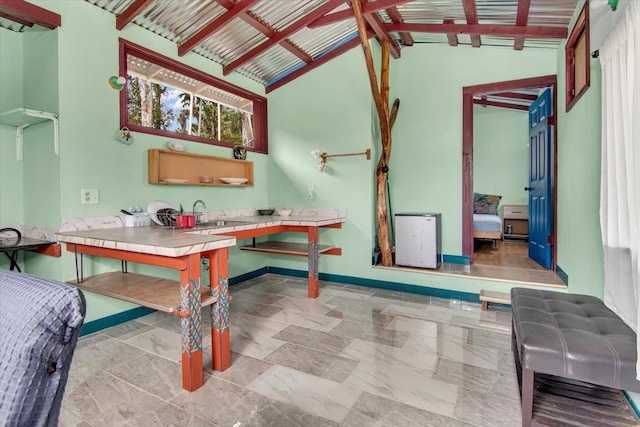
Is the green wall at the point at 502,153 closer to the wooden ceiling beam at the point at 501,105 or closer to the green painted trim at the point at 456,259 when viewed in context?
the wooden ceiling beam at the point at 501,105

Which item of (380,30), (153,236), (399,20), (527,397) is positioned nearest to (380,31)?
(380,30)

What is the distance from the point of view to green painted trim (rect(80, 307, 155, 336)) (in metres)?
2.57

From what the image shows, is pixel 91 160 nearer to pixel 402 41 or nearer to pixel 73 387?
pixel 73 387

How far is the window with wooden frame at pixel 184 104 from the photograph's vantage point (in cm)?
296

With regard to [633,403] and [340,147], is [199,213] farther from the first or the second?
[633,403]

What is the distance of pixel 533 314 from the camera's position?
168cm

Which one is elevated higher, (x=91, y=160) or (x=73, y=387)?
(x=91, y=160)

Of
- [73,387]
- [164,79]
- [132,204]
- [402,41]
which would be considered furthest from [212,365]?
[402,41]

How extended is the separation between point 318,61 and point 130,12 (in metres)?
2.15

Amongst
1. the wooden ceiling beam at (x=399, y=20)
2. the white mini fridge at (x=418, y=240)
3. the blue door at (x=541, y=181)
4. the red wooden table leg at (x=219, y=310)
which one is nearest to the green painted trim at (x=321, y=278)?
the white mini fridge at (x=418, y=240)

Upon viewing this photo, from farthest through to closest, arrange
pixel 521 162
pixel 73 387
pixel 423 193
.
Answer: pixel 521 162 < pixel 423 193 < pixel 73 387

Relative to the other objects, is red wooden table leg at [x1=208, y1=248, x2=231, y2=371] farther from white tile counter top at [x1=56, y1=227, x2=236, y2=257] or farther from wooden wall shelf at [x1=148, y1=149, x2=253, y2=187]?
wooden wall shelf at [x1=148, y1=149, x2=253, y2=187]

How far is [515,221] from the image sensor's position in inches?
256

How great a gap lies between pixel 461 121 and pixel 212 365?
12.2 feet
